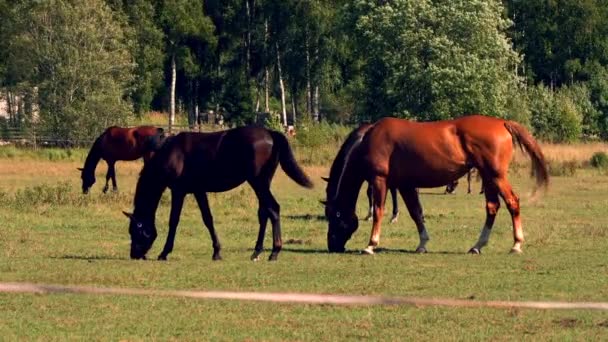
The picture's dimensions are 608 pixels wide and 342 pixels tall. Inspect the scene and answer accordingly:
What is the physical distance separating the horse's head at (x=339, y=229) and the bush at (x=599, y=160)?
103 feet

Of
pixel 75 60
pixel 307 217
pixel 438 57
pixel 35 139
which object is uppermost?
pixel 438 57

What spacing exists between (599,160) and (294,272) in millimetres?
35804

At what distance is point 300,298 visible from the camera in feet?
47.6

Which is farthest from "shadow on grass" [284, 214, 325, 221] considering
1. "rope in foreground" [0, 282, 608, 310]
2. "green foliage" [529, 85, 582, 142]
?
"green foliage" [529, 85, 582, 142]

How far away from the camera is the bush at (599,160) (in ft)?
166

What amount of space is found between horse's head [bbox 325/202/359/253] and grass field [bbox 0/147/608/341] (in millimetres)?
427

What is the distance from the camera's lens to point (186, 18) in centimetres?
7944

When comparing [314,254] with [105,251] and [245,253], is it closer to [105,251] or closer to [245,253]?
[245,253]

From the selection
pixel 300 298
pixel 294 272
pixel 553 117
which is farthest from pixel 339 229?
pixel 553 117

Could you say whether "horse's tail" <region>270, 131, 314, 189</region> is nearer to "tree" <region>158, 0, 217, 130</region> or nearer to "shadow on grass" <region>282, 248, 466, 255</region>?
"shadow on grass" <region>282, 248, 466, 255</region>

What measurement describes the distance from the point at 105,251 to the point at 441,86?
38799 mm

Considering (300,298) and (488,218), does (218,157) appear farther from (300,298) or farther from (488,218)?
(300,298)

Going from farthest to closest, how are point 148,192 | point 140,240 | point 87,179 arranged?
point 87,179 < point 148,192 < point 140,240

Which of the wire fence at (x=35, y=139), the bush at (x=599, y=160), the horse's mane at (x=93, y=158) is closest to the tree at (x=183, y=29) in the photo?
the wire fence at (x=35, y=139)
